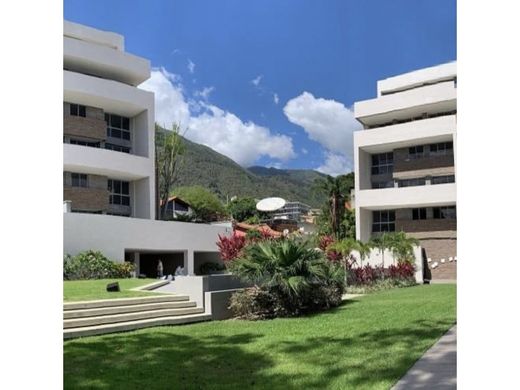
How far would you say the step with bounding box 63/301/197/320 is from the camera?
8850 millimetres

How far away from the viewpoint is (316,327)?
27.9 feet

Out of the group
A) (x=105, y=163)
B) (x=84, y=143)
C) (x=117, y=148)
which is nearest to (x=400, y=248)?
(x=105, y=163)

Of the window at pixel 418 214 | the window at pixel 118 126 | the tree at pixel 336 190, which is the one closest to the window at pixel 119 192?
the window at pixel 118 126

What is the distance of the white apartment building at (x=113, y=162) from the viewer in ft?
77.5

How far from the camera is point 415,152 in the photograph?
30125mm

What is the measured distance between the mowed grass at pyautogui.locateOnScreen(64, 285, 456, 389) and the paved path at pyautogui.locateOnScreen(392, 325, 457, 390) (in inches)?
4.7

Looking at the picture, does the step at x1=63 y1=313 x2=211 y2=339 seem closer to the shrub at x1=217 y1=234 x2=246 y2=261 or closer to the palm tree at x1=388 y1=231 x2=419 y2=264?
the shrub at x1=217 y1=234 x2=246 y2=261

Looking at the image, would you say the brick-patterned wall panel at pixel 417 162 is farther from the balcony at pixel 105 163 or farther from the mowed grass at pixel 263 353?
the mowed grass at pixel 263 353

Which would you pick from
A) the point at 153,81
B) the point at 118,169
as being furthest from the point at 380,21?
the point at 153,81

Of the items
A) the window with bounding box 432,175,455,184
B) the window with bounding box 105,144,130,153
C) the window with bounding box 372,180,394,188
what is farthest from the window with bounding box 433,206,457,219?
the window with bounding box 105,144,130,153
